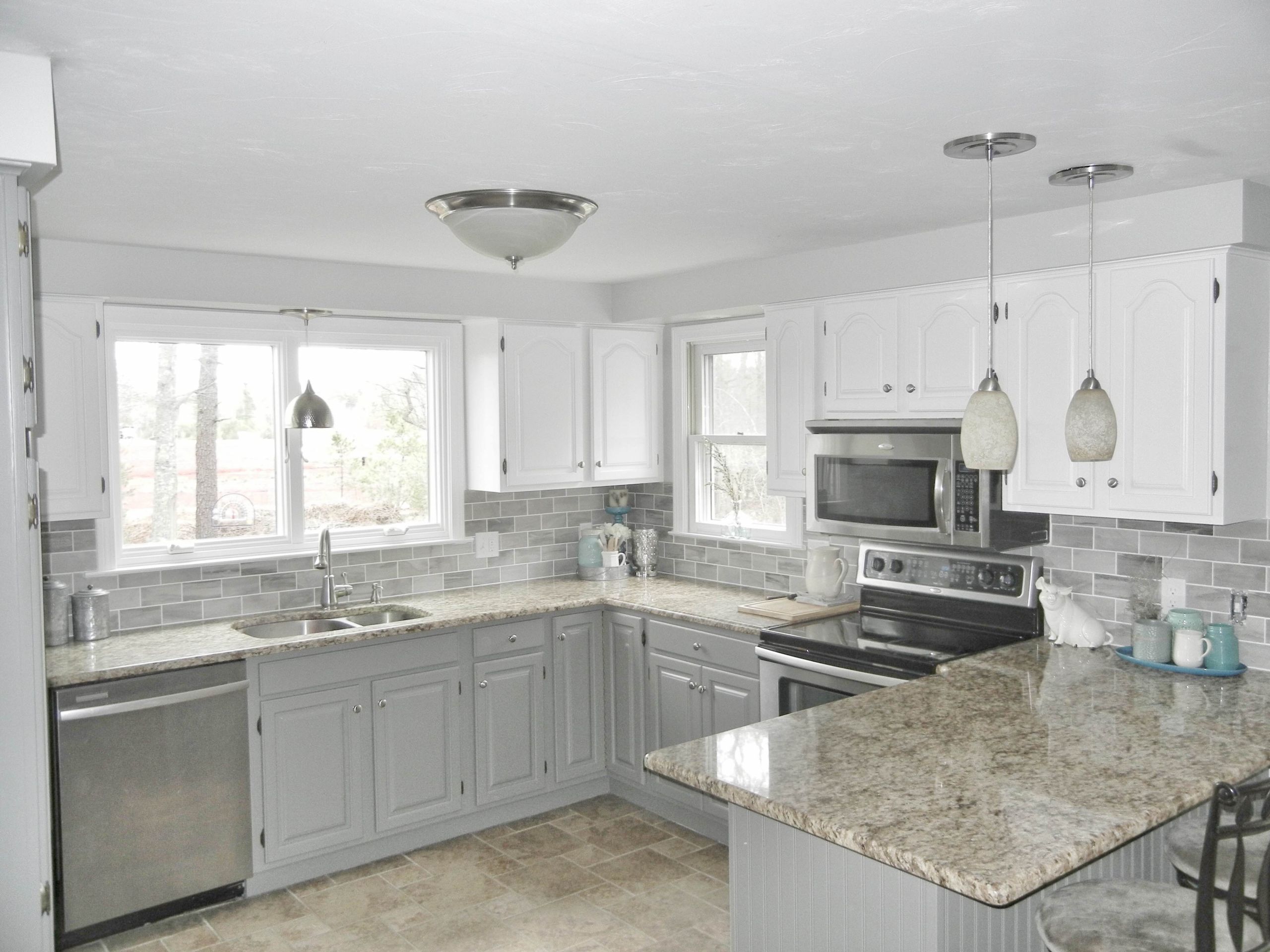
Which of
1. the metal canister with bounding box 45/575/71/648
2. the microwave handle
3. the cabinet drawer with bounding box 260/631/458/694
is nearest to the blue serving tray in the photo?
the microwave handle

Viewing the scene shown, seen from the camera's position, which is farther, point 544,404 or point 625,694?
point 544,404

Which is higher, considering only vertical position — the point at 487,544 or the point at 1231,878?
the point at 487,544

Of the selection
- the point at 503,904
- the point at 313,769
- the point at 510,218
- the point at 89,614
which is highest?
the point at 510,218

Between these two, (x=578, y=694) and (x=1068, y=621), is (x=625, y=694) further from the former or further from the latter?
(x=1068, y=621)

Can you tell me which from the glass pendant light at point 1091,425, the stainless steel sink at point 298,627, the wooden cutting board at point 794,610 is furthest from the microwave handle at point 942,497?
the stainless steel sink at point 298,627

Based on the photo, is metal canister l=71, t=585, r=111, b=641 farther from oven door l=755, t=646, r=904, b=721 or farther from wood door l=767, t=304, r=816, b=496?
wood door l=767, t=304, r=816, b=496

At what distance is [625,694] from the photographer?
4422mm

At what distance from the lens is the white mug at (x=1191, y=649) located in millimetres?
2984

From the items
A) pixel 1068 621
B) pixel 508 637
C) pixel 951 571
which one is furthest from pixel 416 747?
pixel 1068 621

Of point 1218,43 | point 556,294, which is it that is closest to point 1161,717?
point 1218,43

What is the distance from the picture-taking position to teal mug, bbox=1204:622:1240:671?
9.75ft

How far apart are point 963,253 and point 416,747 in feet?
8.89

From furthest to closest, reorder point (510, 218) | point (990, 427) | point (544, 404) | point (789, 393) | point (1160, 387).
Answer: point (544, 404) → point (789, 393) → point (1160, 387) → point (510, 218) → point (990, 427)

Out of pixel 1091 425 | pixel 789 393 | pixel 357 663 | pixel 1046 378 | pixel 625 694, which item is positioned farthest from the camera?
pixel 625 694
